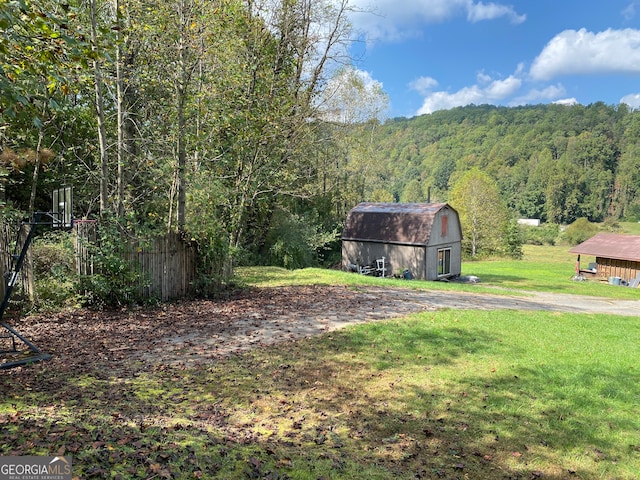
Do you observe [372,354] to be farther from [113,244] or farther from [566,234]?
[566,234]

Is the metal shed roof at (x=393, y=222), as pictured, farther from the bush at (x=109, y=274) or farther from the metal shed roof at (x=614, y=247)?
the bush at (x=109, y=274)

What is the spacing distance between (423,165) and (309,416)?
9832cm

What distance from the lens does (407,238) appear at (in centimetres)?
2434

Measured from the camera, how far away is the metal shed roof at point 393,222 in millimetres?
24000

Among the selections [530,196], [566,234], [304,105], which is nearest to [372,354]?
[304,105]

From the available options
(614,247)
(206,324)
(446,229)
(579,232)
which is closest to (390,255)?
(446,229)

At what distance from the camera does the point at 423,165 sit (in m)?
98.4

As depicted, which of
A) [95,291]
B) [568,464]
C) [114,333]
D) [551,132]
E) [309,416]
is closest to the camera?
[568,464]

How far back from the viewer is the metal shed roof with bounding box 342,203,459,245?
78.7 ft

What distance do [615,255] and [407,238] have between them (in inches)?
675

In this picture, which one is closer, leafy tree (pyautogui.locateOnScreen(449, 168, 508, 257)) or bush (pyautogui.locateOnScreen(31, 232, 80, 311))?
bush (pyautogui.locateOnScreen(31, 232, 80, 311))

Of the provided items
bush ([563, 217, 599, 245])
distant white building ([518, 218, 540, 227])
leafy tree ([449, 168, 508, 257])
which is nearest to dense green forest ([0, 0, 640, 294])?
leafy tree ([449, 168, 508, 257])

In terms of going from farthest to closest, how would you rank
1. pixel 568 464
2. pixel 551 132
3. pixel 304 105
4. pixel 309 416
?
pixel 551 132
pixel 304 105
pixel 309 416
pixel 568 464

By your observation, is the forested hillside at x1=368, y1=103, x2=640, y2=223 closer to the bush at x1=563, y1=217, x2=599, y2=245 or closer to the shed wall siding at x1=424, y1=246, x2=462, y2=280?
the bush at x1=563, y1=217, x2=599, y2=245
